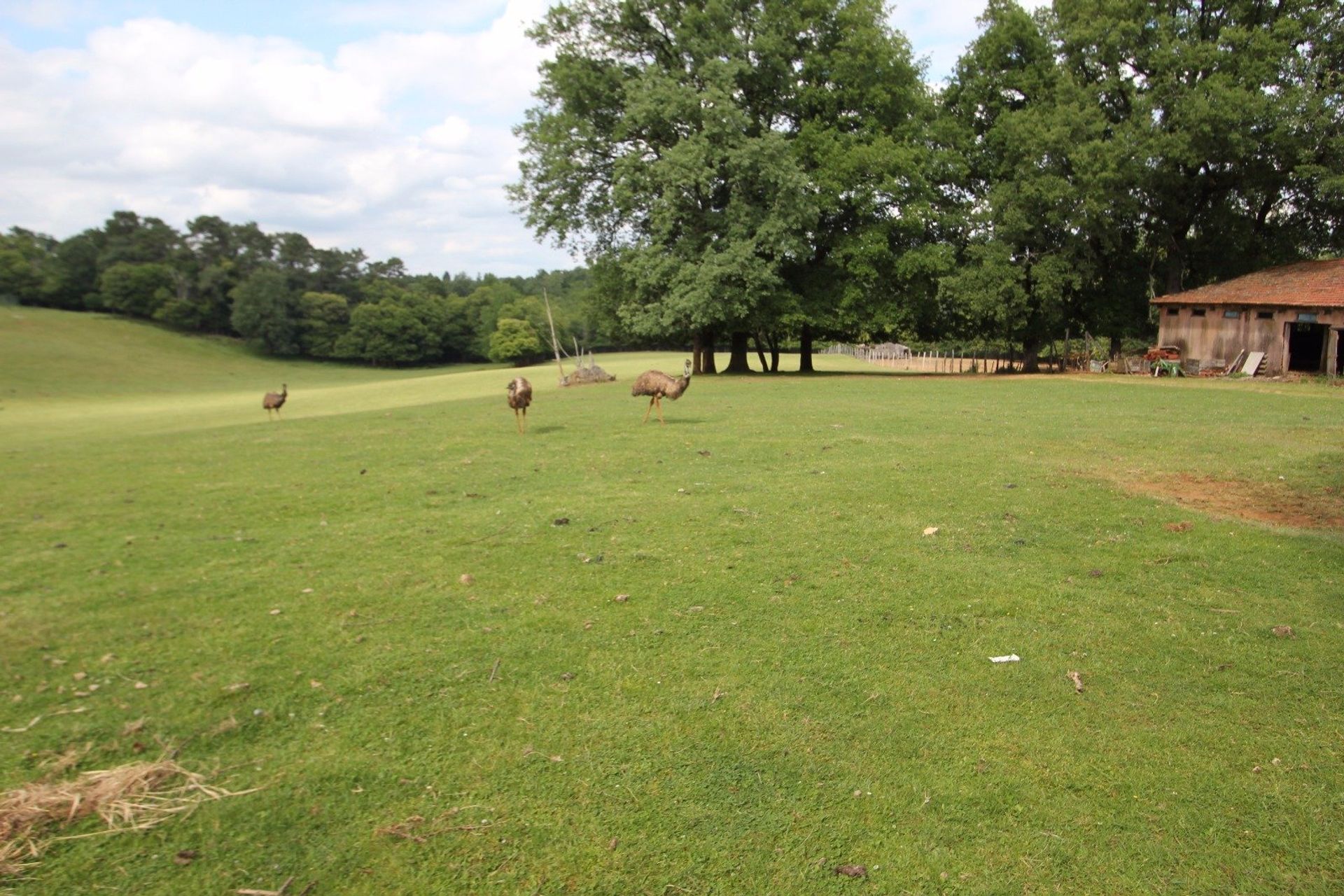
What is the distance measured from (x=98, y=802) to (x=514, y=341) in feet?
260

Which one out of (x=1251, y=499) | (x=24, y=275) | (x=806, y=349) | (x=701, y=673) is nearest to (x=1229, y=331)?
(x=806, y=349)

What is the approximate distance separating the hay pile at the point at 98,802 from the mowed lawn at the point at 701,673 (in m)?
0.13

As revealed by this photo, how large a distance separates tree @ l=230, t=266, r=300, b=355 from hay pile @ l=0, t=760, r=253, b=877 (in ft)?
276

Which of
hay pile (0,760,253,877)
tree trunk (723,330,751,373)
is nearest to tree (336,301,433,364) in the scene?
tree trunk (723,330,751,373)

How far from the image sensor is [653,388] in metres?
17.0

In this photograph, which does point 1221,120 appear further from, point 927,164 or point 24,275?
point 24,275

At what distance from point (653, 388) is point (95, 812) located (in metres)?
13.8

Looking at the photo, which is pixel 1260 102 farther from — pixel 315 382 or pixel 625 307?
pixel 315 382

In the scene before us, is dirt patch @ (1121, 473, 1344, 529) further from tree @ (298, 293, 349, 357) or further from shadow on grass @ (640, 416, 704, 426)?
tree @ (298, 293, 349, 357)

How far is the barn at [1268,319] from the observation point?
2967 centimetres

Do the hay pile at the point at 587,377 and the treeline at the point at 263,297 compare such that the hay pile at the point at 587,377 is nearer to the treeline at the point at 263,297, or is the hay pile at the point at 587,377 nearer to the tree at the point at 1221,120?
the tree at the point at 1221,120

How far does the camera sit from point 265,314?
78.4 meters

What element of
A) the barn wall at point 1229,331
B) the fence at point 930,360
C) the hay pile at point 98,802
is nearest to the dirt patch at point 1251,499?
the hay pile at point 98,802

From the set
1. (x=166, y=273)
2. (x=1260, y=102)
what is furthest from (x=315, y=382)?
(x=1260, y=102)
